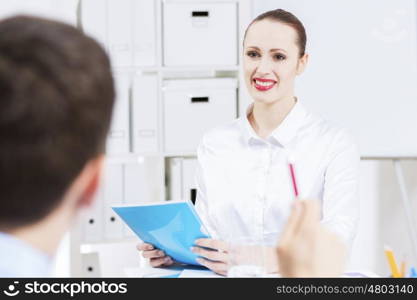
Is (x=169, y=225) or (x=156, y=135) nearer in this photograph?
(x=169, y=225)

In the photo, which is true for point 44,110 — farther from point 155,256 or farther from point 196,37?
point 196,37

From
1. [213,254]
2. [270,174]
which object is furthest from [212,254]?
[270,174]

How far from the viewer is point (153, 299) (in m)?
1.02

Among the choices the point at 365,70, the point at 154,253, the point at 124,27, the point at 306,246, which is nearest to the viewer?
the point at 306,246

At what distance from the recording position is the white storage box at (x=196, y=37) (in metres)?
2.85

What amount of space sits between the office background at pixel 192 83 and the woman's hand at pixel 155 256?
123 centimetres

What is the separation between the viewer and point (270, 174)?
1.89m

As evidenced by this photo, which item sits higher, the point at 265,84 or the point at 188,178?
the point at 265,84

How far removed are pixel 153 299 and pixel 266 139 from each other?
96cm

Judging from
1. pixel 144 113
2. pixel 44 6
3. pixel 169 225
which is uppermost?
pixel 44 6

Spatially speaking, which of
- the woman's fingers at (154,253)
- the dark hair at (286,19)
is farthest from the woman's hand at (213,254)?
the dark hair at (286,19)

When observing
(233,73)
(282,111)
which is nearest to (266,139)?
(282,111)

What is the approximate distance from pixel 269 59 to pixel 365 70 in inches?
43.5

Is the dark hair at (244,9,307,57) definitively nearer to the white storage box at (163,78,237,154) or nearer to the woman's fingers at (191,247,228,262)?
the woman's fingers at (191,247,228,262)
